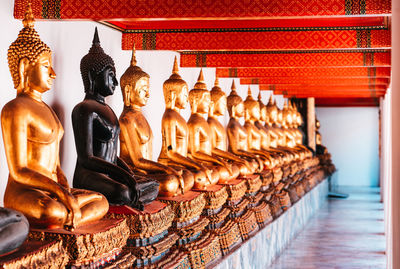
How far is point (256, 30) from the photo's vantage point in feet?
18.4

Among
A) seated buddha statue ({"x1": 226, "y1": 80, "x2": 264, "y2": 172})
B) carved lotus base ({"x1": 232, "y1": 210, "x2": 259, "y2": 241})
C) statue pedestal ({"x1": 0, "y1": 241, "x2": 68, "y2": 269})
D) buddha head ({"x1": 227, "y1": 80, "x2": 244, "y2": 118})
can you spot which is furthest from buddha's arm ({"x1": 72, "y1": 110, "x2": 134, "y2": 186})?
buddha head ({"x1": 227, "y1": 80, "x2": 244, "y2": 118})

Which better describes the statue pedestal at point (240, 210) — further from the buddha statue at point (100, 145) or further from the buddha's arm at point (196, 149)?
the buddha statue at point (100, 145)

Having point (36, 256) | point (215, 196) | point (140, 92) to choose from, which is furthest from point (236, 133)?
point (36, 256)

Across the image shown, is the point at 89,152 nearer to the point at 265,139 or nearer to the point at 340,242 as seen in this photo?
the point at 340,242

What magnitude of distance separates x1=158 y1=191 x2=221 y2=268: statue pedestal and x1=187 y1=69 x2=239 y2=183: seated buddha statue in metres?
1.12

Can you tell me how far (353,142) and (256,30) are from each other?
13.8 m

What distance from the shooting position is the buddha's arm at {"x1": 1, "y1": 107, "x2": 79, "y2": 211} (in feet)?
10.4

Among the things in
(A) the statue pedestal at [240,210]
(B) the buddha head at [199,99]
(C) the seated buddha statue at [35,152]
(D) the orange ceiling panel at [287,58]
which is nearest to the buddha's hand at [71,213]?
(C) the seated buddha statue at [35,152]

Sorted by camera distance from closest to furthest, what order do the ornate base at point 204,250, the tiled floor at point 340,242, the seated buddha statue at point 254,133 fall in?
the ornate base at point 204,250 < the tiled floor at point 340,242 < the seated buddha statue at point 254,133

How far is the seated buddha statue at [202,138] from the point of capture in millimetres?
Result: 6109

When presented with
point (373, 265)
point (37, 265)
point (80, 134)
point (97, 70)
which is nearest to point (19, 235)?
point (37, 265)

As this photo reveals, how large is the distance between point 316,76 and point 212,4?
15.3 feet

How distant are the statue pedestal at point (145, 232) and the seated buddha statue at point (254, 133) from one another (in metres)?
4.44

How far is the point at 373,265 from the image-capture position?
22.7ft
